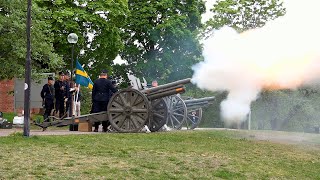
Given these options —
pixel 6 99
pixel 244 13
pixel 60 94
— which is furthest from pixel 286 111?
pixel 60 94

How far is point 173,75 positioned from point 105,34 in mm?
7675

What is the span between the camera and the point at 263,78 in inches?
712

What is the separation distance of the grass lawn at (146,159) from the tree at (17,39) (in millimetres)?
9245

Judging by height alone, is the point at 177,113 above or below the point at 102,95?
below

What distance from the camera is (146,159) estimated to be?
37.9 ft

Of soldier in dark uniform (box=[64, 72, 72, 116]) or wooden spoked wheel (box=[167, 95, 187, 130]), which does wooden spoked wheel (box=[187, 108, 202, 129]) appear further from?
soldier in dark uniform (box=[64, 72, 72, 116])

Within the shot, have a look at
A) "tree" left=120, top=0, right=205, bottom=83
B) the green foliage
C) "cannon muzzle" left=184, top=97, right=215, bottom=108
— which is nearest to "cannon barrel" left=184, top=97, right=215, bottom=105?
"cannon muzzle" left=184, top=97, right=215, bottom=108

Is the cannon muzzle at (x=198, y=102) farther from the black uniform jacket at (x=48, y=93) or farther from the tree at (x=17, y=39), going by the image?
the tree at (x=17, y=39)

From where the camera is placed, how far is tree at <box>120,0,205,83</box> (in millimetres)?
39531

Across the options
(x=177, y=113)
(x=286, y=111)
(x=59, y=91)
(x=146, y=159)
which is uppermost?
(x=59, y=91)

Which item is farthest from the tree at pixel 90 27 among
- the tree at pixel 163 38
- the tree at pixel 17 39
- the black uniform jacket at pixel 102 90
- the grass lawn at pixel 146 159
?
the grass lawn at pixel 146 159

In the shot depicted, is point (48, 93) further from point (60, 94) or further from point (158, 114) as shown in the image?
point (158, 114)

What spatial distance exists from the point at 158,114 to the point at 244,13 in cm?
2546

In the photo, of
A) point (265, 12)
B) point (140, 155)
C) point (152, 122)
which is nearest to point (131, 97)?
point (152, 122)
